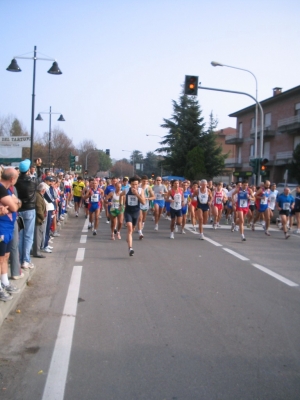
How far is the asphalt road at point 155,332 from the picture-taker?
13.0 feet

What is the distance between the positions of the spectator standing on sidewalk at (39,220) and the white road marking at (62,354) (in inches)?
114

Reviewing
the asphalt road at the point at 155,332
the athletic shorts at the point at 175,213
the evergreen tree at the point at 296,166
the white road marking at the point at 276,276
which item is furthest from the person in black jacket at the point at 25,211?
the evergreen tree at the point at 296,166

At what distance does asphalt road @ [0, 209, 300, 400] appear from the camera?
3.96 m

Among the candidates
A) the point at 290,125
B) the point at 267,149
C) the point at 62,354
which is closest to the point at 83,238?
the point at 62,354

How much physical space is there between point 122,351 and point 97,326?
0.86m

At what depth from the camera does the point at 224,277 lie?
829cm

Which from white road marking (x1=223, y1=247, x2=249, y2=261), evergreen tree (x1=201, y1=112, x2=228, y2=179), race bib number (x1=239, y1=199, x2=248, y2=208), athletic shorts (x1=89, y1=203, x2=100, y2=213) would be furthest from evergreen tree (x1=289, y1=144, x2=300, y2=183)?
white road marking (x1=223, y1=247, x2=249, y2=261)

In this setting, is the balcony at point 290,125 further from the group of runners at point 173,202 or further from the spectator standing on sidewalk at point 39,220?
the spectator standing on sidewalk at point 39,220

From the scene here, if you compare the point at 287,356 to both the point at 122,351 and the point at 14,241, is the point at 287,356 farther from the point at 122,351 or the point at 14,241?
the point at 14,241

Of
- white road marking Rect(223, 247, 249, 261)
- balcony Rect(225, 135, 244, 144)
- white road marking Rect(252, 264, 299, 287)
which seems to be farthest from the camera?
balcony Rect(225, 135, 244, 144)

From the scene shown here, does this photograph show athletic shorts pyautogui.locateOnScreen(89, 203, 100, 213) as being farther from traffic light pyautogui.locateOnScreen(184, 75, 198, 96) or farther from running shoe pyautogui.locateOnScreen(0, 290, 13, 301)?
running shoe pyautogui.locateOnScreen(0, 290, 13, 301)

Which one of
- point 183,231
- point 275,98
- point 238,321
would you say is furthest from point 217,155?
point 238,321

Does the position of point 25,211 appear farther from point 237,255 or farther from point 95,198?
point 95,198

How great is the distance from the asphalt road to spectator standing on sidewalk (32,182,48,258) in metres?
0.52
